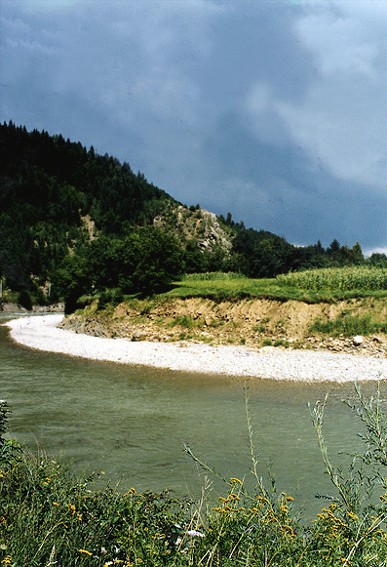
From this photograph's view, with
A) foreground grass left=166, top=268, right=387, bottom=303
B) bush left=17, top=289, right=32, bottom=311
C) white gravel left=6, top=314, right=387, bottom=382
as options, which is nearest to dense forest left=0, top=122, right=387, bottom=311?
bush left=17, top=289, right=32, bottom=311

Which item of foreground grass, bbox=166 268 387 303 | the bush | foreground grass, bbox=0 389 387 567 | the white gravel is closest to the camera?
foreground grass, bbox=0 389 387 567

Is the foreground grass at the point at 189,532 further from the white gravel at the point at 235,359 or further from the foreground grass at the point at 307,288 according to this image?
the foreground grass at the point at 307,288

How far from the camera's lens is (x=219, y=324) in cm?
3394

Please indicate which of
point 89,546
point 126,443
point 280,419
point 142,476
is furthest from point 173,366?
point 89,546

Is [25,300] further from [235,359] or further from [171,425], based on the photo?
[171,425]

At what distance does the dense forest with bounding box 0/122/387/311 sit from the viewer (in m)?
43.5

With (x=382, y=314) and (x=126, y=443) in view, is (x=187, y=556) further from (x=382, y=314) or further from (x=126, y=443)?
(x=382, y=314)

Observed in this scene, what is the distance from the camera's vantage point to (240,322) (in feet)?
109

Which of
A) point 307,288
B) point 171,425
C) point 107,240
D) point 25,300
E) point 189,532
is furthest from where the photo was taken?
point 25,300

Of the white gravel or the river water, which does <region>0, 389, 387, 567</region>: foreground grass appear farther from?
the white gravel

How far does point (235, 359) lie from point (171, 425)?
1286 centimetres

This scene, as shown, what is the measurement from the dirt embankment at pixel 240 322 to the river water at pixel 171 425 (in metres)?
8.03

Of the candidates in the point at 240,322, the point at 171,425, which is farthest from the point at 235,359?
the point at 171,425

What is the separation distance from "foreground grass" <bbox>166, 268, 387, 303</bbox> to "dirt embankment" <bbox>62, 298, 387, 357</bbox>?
1.71ft
